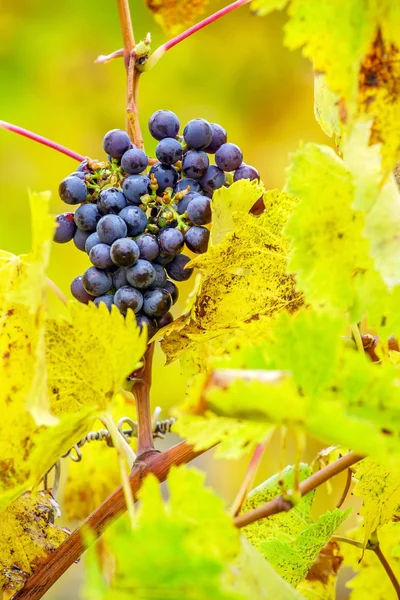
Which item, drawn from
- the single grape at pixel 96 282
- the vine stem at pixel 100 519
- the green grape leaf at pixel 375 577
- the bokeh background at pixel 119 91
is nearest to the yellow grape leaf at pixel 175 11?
the single grape at pixel 96 282

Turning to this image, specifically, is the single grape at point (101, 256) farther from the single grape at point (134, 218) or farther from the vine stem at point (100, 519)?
the vine stem at point (100, 519)

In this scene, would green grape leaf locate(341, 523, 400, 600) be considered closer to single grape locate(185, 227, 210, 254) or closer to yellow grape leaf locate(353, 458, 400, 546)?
yellow grape leaf locate(353, 458, 400, 546)

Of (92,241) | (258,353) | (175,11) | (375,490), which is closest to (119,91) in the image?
(175,11)

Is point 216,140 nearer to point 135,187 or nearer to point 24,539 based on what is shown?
point 135,187

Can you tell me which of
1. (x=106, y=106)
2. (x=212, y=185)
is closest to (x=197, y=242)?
(x=212, y=185)

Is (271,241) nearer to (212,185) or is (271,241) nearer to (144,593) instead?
(212,185)
